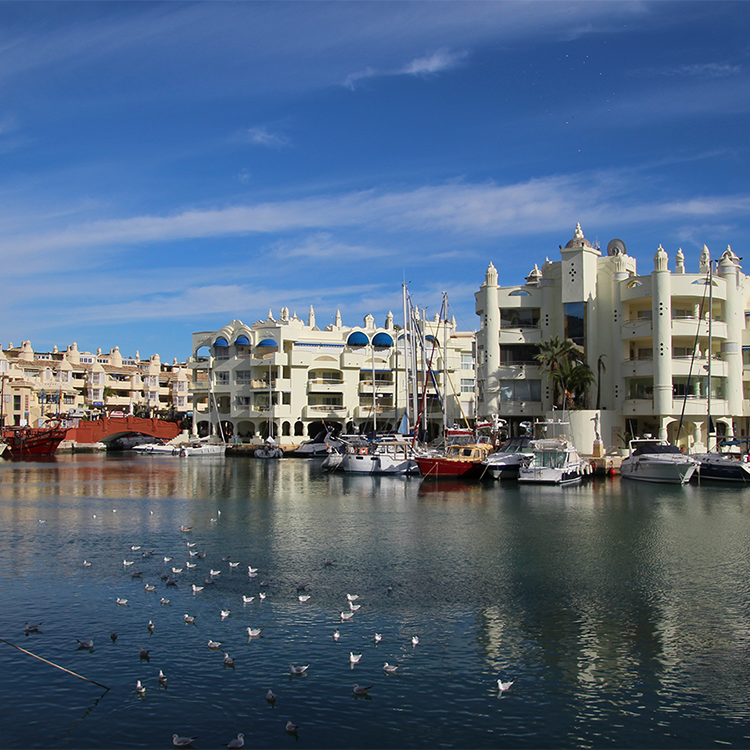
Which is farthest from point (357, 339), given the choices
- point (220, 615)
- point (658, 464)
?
point (220, 615)

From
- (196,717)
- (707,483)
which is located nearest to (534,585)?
(196,717)

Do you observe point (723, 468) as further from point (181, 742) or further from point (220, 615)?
point (181, 742)

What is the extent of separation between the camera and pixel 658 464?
54.5 metres

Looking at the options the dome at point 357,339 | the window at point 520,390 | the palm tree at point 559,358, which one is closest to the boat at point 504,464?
the palm tree at point 559,358

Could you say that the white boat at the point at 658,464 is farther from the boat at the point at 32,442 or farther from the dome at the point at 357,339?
the boat at the point at 32,442

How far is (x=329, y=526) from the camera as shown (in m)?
36.6

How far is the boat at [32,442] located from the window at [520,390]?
204ft

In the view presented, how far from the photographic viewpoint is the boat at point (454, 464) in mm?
58625

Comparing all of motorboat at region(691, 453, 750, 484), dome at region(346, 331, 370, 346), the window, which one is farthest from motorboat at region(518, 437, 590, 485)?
dome at region(346, 331, 370, 346)

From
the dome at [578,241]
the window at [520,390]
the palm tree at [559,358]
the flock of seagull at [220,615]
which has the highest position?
the dome at [578,241]

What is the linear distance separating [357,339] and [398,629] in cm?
8679

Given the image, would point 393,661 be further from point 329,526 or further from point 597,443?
point 597,443

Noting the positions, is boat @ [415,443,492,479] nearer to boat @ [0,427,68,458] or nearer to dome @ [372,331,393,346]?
dome @ [372,331,393,346]

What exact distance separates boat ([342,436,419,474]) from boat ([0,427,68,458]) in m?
52.9
